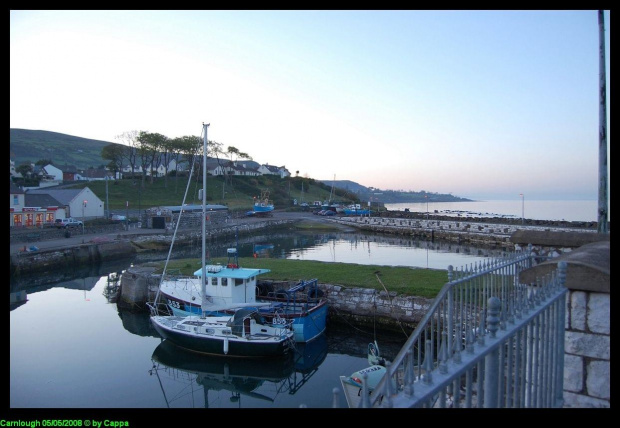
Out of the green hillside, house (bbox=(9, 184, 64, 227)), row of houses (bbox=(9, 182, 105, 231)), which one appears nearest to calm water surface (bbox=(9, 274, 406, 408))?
house (bbox=(9, 184, 64, 227))

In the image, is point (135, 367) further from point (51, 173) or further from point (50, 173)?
point (51, 173)

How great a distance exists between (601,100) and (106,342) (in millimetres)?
18676

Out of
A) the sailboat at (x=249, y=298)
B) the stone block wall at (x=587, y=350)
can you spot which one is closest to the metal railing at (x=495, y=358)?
the stone block wall at (x=587, y=350)

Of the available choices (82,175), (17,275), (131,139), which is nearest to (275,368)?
(17,275)

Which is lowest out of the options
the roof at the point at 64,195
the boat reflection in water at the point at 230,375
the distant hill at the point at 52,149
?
the boat reflection in water at the point at 230,375

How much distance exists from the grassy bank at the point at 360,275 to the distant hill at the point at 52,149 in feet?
448

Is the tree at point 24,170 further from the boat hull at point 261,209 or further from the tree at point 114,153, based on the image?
the boat hull at point 261,209

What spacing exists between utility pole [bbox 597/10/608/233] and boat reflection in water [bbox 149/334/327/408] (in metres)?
9.88

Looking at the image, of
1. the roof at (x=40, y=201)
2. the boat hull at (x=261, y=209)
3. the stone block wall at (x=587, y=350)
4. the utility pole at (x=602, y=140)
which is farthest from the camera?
the boat hull at (x=261, y=209)

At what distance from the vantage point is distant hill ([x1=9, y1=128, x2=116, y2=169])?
5827 inches

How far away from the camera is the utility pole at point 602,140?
870cm

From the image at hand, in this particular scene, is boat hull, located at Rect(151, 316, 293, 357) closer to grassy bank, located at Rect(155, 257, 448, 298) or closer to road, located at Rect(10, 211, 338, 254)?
grassy bank, located at Rect(155, 257, 448, 298)

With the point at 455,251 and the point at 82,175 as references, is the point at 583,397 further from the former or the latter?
the point at 82,175
